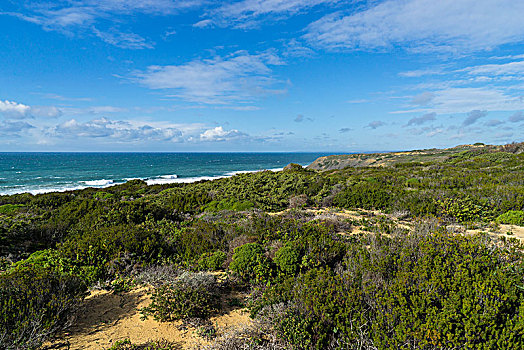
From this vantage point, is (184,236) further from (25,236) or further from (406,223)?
(406,223)

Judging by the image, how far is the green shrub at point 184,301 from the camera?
166 inches

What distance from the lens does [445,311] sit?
3.00 m

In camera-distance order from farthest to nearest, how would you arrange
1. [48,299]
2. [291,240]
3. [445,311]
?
[291,240], [48,299], [445,311]

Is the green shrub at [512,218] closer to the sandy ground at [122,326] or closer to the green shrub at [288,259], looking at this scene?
the green shrub at [288,259]

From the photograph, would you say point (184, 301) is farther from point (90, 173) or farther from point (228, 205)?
point (90, 173)

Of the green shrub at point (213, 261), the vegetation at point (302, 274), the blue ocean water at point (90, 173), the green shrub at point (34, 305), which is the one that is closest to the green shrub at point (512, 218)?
the vegetation at point (302, 274)

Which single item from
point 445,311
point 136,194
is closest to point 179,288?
point 445,311

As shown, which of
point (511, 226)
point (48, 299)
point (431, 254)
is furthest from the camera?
point (511, 226)

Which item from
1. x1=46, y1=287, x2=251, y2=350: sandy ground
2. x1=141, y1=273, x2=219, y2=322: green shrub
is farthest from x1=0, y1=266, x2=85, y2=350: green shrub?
x1=141, y1=273, x2=219, y2=322: green shrub

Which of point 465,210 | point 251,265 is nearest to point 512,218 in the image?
point 465,210

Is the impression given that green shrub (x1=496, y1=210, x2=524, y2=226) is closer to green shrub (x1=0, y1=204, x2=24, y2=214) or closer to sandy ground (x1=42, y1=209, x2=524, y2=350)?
sandy ground (x1=42, y1=209, x2=524, y2=350)

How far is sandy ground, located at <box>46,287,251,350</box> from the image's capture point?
368 cm

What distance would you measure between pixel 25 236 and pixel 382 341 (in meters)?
10.4

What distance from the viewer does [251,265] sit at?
17.6 ft
